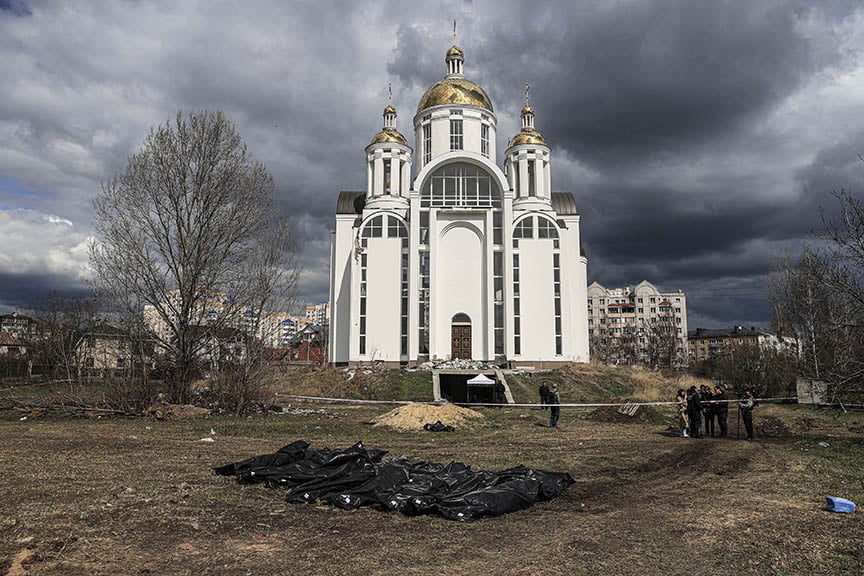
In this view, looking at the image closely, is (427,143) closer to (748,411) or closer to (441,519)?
(748,411)

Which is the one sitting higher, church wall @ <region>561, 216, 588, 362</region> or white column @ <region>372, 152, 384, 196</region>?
white column @ <region>372, 152, 384, 196</region>

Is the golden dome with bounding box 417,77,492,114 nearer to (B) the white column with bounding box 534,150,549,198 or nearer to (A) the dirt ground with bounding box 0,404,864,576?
(B) the white column with bounding box 534,150,549,198

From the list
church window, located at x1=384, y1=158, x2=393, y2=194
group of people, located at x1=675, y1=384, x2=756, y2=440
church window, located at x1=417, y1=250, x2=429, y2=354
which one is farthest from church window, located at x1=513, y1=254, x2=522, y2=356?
group of people, located at x1=675, y1=384, x2=756, y2=440

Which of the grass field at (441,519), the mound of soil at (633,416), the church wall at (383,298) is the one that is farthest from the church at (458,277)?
the grass field at (441,519)

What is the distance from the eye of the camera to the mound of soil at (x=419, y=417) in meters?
18.0

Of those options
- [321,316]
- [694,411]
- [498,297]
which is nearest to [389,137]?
[498,297]

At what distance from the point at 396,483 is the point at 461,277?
3170 cm

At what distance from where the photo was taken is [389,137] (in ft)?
143

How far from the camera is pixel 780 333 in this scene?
38.9 metres

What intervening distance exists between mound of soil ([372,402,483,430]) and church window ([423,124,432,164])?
28312 mm

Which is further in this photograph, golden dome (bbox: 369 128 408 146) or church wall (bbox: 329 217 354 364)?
golden dome (bbox: 369 128 408 146)

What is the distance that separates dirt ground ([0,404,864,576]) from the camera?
5.51 metres

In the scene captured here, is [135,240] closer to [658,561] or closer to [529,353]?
[658,561]

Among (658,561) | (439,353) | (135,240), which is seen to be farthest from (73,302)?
(658,561)
